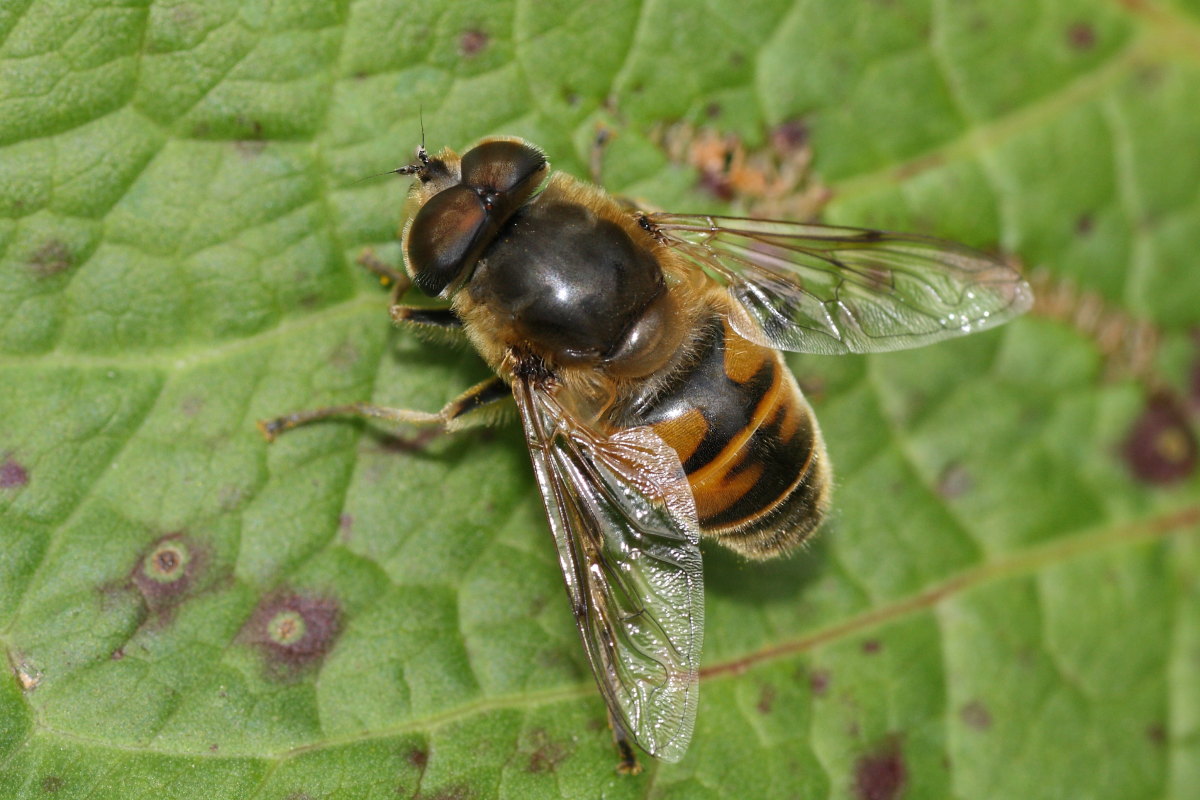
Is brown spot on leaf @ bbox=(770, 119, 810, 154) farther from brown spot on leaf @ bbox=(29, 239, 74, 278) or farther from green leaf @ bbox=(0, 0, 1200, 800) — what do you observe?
brown spot on leaf @ bbox=(29, 239, 74, 278)

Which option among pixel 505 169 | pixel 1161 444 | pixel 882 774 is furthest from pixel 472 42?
pixel 1161 444

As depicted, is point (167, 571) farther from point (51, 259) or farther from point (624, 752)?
point (624, 752)

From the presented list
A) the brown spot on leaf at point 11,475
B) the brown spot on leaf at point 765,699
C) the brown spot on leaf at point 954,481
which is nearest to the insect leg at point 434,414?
the brown spot on leaf at point 11,475

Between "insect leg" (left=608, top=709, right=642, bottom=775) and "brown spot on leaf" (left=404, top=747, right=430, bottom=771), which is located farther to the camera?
"insect leg" (left=608, top=709, right=642, bottom=775)

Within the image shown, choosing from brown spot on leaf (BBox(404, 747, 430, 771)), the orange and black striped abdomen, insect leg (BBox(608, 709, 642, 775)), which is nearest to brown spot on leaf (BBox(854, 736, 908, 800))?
insect leg (BBox(608, 709, 642, 775))

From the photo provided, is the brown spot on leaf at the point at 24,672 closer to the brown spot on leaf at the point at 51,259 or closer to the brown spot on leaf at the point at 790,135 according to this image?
the brown spot on leaf at the point at 51,259

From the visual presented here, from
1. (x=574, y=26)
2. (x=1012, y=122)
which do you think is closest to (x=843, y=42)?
(x=1012, y=122)
